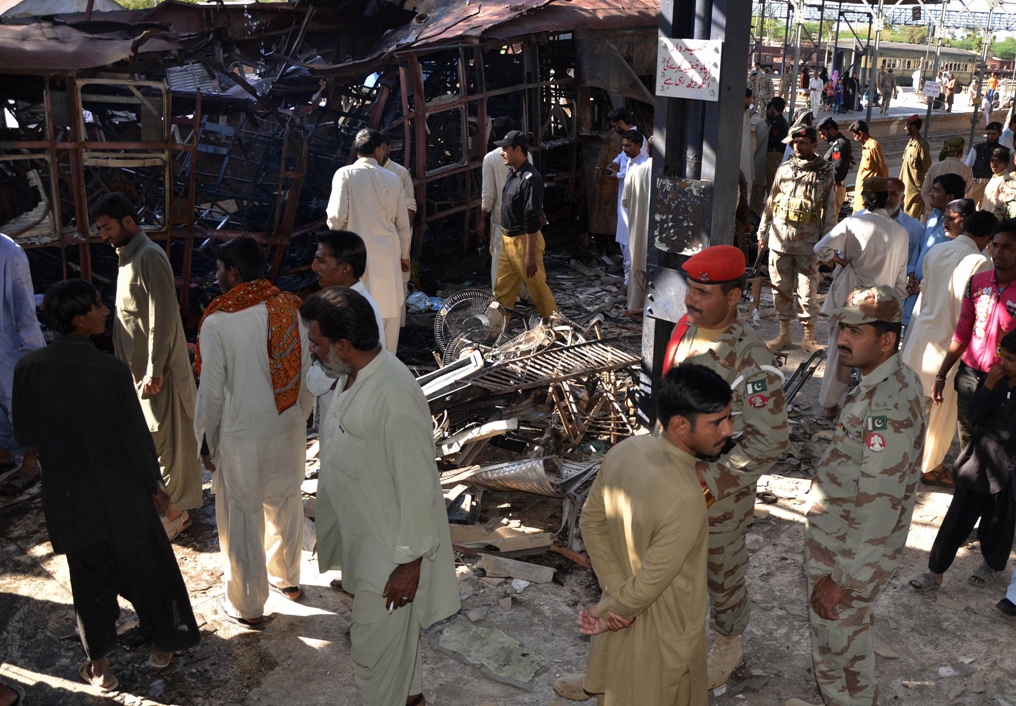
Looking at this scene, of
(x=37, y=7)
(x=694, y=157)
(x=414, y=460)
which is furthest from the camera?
(x=37, y=7)

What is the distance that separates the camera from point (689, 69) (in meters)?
4.39

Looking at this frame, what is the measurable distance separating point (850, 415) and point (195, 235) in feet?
20.5

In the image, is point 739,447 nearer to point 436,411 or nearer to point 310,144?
point 436,411

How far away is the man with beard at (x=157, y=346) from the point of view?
181 inches

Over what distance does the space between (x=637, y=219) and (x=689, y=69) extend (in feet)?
13.3

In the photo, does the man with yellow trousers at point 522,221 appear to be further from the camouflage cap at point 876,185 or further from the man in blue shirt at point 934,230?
the man in blue shirt at point 934,230

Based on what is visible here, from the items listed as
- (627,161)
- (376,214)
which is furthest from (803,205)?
(376,214)

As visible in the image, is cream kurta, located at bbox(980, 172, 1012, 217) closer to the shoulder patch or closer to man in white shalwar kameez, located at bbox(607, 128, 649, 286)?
man in white shalwar kameez, located at bbox(607, 128, 649, 286)

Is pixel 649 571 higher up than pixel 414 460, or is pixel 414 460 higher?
pixel 414 460

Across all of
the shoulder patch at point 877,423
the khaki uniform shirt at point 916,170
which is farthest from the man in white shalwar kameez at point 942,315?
the khaki uniform shirt at point 916,170

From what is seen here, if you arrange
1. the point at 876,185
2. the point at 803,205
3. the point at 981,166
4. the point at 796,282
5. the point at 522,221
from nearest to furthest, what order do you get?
the point at 876,185
the point at 522,221
the point at 803,205
the point at 796,282
the point at 981,166

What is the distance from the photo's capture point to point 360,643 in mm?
3178

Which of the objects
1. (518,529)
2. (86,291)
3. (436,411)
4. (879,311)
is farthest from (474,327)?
(879,311)

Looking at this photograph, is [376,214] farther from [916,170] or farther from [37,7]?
[916,170]
